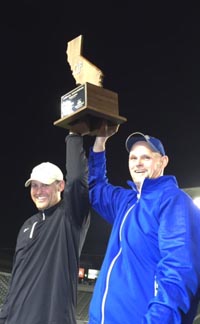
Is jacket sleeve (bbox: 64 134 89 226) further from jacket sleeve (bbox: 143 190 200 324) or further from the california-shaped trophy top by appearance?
jacket sleeve (bbox: 143 190 200 324)

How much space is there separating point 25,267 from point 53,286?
201 mm

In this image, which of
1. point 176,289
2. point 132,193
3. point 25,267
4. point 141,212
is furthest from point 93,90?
point 176,289

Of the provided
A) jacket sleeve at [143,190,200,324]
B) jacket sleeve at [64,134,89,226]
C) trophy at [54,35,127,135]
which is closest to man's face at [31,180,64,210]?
jacket sleeve at [64,134,89,226]

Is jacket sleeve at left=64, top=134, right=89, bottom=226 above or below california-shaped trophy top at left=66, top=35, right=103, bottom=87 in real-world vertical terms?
below

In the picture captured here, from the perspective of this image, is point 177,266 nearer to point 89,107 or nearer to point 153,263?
point 153,263

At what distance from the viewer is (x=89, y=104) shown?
2.10 metres

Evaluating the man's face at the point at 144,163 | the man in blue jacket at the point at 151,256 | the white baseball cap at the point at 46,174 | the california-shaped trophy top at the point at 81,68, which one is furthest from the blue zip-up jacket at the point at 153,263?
the california-shaped trophy top at the point at 81,68

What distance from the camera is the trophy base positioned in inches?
83.5

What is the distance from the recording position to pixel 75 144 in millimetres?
2287

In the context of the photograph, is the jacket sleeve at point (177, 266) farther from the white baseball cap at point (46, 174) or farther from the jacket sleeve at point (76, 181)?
the white baseball cap at point (46, 174)

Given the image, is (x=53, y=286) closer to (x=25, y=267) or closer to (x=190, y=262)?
(x=25, y=267)

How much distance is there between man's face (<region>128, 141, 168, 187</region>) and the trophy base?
0.22m

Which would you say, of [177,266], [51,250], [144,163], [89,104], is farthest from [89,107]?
[177,266]

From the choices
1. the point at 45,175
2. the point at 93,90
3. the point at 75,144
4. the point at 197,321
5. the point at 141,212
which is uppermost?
the point at 93,90
